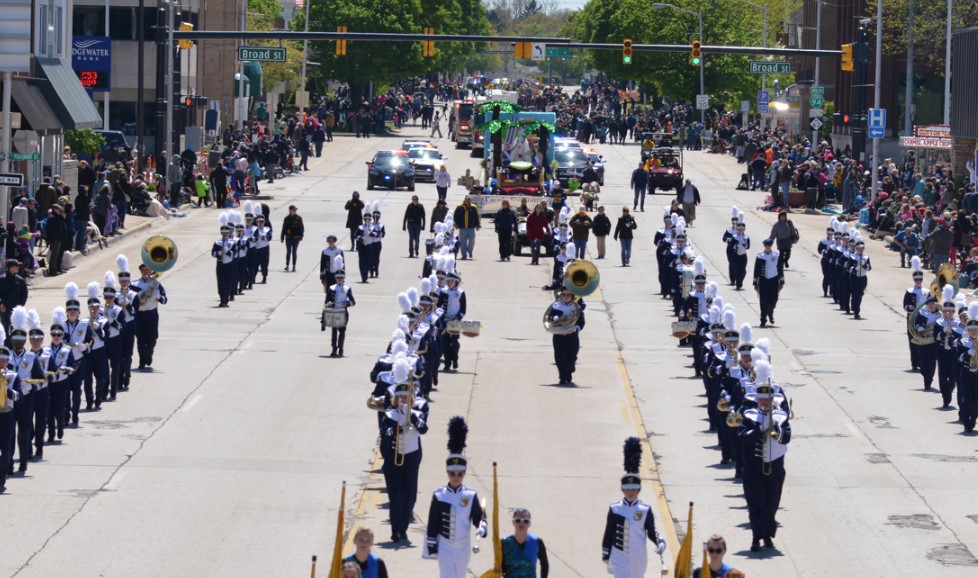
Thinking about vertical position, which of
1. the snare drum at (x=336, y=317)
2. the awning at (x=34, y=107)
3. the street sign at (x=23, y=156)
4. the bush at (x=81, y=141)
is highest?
the awning at (x=34, y=107)

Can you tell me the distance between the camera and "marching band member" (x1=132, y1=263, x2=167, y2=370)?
26359 mm

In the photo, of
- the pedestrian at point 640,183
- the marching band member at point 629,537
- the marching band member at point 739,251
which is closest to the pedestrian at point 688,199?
the pedestrian at point 640,183

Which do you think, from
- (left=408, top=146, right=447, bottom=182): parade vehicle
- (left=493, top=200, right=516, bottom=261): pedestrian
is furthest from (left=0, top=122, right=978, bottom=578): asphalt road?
(left=408, top=146, right=447, bottom=182): parade vehicle

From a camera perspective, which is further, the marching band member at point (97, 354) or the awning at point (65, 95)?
the awning at point (65, 95)

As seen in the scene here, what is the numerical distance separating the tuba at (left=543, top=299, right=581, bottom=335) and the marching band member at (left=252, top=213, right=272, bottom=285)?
1125 cm

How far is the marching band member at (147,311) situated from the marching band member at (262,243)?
9.63 meters

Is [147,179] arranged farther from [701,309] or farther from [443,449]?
[443,449]

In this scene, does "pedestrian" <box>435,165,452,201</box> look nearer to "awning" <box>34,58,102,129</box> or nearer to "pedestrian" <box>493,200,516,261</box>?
"pedestrian" <box>493,200,516,261</box>

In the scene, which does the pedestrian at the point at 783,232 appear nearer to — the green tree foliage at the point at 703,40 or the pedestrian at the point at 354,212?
the pedestrian at the point at 354,212

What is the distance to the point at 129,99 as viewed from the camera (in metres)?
73.1

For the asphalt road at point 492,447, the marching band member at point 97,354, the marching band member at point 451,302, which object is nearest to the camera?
the asphalt road at point 492,447

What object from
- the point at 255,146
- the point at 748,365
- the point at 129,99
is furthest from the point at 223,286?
the point at 129,99

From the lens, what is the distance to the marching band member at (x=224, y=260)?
33.3m

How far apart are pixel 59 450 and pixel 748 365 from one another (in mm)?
7989
